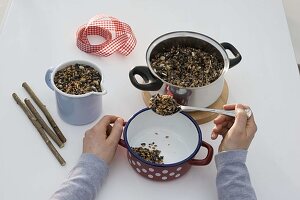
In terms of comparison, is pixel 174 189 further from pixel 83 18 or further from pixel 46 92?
pixel 83 18

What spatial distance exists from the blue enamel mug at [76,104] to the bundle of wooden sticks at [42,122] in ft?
0.11

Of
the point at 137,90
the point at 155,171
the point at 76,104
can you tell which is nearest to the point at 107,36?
the point at 137,90

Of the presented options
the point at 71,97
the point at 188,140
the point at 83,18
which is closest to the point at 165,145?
the point at 188,140

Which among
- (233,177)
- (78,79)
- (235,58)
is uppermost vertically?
(78,79)

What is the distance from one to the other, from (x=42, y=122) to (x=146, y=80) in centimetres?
24

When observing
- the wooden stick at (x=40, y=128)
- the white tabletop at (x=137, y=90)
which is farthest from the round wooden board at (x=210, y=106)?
the wooden stick at (x=40, y=128)

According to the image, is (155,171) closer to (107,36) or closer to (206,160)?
(206,160)

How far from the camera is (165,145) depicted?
3.27ft

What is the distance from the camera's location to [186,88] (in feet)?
3.21

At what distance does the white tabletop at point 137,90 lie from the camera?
938 millimetres

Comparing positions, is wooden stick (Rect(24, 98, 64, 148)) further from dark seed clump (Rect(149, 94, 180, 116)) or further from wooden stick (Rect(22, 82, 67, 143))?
dark seed clump (Rect(149, 94, 180, 116))

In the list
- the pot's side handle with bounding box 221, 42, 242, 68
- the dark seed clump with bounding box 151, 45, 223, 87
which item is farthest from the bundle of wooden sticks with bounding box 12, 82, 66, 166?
the pot's side handle with bounding box 221, 42, 242, 68

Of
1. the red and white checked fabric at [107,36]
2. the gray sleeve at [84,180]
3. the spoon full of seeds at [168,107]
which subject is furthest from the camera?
the red and white checked fabric at [107,36]

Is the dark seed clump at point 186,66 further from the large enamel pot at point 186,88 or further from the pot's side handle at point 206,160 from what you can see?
the pot's side handle at point 206,160
